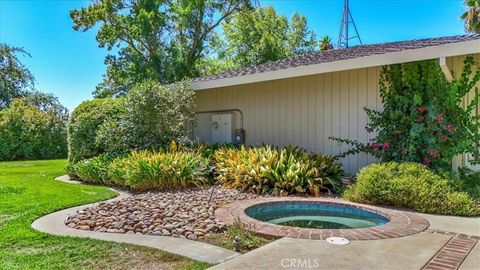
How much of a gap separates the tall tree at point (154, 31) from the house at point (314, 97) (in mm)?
11939

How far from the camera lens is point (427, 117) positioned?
7.54 m

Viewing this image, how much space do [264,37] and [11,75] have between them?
20926 millimetres

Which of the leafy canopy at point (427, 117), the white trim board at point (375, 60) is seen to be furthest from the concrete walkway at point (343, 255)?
the white trim board at point (375, 60)

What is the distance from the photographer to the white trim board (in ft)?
21.7

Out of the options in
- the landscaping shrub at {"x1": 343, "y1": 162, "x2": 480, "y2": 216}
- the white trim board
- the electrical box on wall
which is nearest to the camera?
the landscaping shrub at {"x1": 343, "y1": 162, "x2": 480, "y2": 216}

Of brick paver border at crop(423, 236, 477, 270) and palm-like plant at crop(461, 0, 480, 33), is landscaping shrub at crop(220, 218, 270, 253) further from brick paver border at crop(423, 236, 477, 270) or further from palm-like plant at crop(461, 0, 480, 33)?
palm-like plant at crop(461, 0, 480, 33)

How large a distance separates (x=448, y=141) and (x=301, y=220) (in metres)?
3.67

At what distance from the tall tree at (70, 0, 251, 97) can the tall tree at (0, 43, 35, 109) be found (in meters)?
9.29

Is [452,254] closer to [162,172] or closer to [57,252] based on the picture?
[57,252]

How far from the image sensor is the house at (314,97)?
312 inches

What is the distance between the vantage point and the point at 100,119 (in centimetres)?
1124

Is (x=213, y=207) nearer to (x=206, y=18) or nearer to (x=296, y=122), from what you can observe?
(x=296, y=122)

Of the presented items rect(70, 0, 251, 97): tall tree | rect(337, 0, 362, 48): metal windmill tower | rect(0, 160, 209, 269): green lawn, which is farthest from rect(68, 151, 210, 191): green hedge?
rect(70, 0, 251, 97): tall tree

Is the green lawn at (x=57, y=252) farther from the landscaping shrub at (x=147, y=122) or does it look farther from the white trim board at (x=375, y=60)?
the white trim board at (x=375, y=60)
